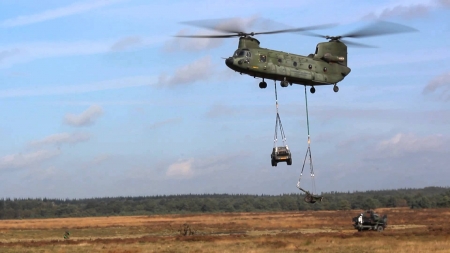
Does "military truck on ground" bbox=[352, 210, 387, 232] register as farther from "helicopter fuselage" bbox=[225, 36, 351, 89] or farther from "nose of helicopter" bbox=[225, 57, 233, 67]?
"nose of helicopter" bbox=[225, 57, 233, 67]

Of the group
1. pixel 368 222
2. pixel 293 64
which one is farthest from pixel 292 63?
pixel 368 222

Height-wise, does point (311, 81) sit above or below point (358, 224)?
above

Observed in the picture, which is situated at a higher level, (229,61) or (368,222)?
(229,61)

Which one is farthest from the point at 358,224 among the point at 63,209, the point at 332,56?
the point at 63,209

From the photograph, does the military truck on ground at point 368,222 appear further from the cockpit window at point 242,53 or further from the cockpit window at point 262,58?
the cockpit window at point 242,53

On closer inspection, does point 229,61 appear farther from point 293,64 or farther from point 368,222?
point 368,222

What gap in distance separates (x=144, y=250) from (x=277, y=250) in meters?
7.94

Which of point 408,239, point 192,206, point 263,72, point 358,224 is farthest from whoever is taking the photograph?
point 192,206

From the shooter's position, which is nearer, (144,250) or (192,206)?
(144,250)

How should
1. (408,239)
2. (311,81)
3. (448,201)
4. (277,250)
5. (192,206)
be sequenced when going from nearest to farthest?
(311,81)
(277,250)
(408,239)
(448,201)
(192,206)

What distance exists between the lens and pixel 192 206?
170000 millimetres

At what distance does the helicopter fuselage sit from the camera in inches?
1346

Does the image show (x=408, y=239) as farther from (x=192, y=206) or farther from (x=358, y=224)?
(x=192, y=206)

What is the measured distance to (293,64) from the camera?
36031mm
